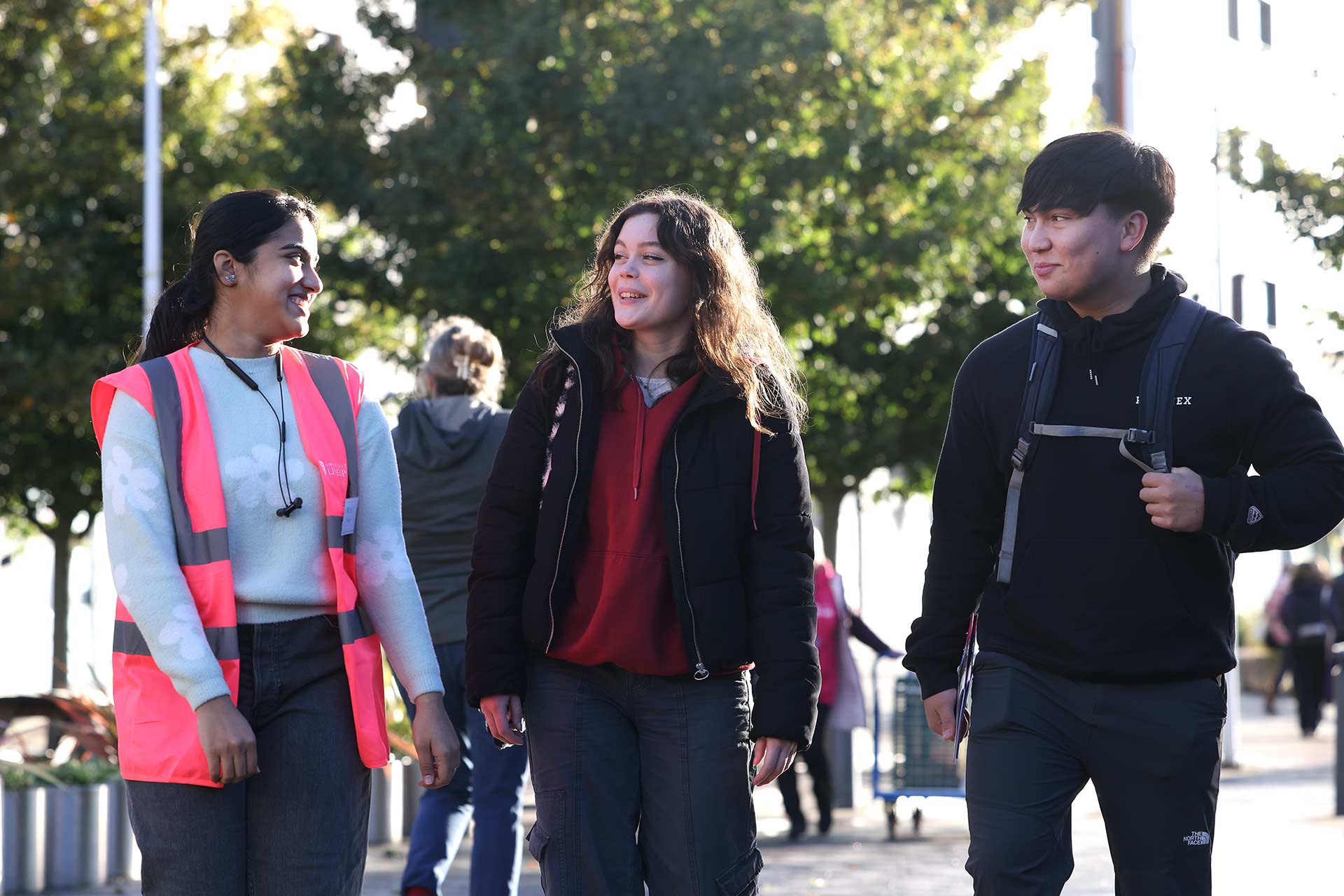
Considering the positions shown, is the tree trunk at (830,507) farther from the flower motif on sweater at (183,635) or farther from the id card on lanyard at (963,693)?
the flower motif on sweater at (183,635)

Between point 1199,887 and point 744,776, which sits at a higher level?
point 744,776

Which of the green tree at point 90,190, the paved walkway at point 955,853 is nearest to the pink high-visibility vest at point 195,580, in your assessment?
the paved walkway at point 955,853

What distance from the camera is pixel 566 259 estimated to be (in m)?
15.6

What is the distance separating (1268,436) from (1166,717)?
0.63 meters

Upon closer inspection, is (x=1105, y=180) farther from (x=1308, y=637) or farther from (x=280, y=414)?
(x=1308, y=637)

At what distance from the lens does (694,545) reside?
12.0ft

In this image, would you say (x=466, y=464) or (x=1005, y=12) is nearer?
(x=466, y=464)

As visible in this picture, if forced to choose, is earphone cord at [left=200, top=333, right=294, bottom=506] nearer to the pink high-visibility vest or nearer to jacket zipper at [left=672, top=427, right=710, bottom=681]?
the pink high-visibility vest

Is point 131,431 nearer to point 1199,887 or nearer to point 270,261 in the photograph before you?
point 270,261

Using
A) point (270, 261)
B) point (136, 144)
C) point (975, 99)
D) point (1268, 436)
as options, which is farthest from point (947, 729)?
point (136, 144)

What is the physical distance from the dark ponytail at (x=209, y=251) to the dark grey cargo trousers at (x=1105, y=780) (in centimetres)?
184

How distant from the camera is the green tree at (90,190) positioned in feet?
54.9

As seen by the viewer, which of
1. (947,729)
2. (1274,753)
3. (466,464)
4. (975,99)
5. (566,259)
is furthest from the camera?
(975,99)

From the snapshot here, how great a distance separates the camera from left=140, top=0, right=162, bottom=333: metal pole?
16359 mm
